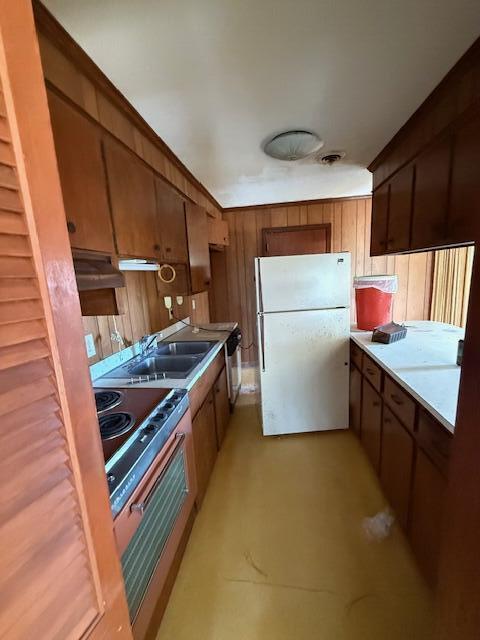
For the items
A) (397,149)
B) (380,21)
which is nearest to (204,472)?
(380,21)

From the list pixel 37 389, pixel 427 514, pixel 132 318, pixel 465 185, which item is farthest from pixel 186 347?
pixel 465 185

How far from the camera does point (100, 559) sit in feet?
1.90

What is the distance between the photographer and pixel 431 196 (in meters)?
1.61

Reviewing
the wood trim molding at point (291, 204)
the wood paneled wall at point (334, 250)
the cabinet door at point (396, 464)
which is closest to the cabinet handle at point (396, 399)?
the cabinet door at point (396, 464)

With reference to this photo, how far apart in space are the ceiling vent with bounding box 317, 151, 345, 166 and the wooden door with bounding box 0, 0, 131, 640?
2.14m

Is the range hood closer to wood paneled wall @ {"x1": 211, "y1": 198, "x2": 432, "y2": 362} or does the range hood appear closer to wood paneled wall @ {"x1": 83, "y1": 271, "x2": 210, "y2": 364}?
wood paneled wall @ {"x1": 83, "y1": 271, "x2": 210, "y2": 364}

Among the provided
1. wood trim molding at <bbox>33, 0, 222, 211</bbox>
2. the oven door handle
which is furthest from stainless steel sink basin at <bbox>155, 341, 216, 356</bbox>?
wood trim molding at <bbox>33, 0, 222, 211</bbox>

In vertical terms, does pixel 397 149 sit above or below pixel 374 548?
above

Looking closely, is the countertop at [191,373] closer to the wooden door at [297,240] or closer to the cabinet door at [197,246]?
the cabinet door at [197,246]

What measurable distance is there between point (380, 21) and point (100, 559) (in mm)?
1867

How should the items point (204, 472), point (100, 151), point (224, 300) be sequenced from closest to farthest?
point (100, 151) → point (204, 472) → point (224, 300)

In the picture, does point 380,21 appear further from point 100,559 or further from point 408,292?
point 408,292

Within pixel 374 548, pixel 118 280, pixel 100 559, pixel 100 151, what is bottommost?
pixel 374 548

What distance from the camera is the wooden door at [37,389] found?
1.33 feet
